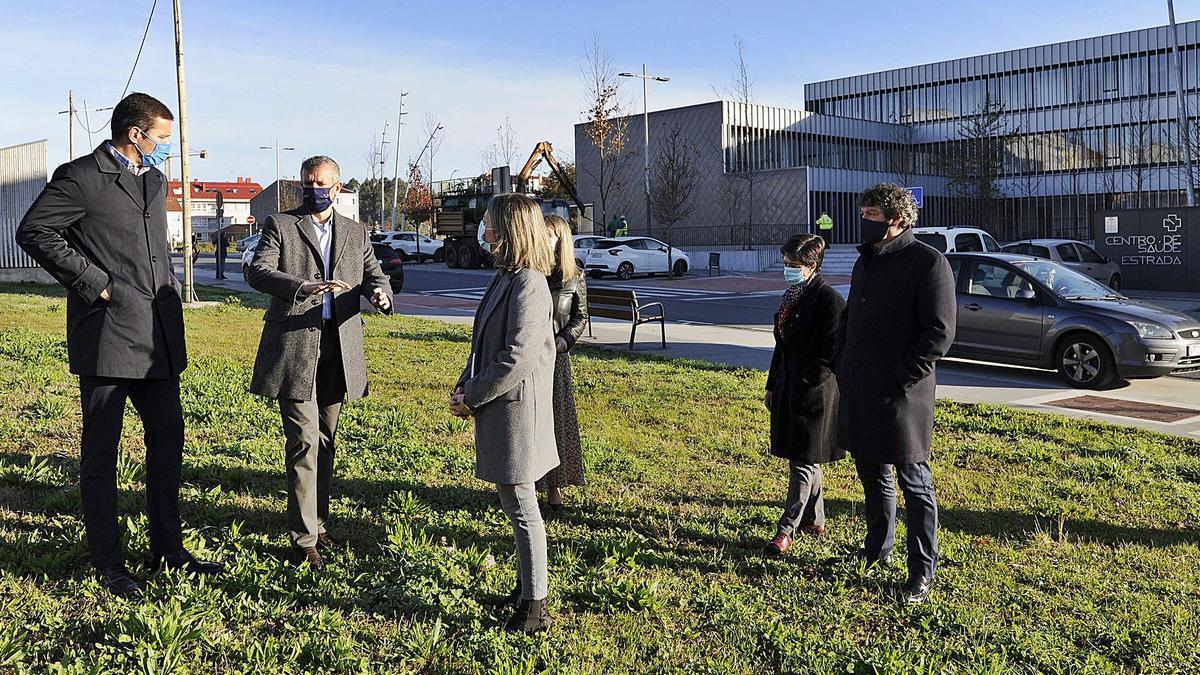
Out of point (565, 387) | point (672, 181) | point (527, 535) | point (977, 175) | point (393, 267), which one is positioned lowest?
point (527, 535)

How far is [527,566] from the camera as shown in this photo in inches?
159

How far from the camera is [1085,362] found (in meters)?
11.1

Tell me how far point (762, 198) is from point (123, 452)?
1965 inches

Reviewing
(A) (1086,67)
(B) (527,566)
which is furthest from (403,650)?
(A) (1086,67)

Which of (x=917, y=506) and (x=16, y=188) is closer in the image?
(x=917, y=506)

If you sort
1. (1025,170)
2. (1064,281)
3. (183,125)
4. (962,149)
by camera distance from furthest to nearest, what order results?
(1025,170) → (962,149) → (183,125) → (1064,281)

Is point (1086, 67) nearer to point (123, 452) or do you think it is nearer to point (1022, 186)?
point (1022, 186)

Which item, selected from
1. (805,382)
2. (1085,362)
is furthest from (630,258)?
(805,382)

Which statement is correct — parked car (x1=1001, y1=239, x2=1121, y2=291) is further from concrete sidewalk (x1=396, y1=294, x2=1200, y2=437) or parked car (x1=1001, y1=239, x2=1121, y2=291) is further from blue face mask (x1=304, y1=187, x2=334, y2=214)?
blue face mask (x1=304, y1=187, x2=334, y2=214)

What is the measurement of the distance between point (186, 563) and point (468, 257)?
38.0 meters

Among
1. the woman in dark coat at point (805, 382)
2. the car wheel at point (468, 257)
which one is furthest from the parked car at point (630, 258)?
the woman in dark coat at point (805, 382)

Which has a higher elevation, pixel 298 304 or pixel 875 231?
pixel 875 231

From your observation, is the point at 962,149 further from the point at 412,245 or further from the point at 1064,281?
the point at 1064,281

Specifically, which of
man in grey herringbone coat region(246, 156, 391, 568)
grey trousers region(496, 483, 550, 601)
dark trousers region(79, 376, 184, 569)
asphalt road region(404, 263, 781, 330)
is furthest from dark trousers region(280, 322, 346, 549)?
asphalt road region(404, 263, 781, 330)
